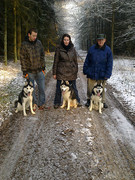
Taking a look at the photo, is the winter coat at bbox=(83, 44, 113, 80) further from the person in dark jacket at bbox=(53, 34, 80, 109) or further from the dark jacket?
the dark jacket

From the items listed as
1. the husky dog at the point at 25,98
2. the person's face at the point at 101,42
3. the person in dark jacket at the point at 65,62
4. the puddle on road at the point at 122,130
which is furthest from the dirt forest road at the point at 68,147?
the person's face at the point at 101,42

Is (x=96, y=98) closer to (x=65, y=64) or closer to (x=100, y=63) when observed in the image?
(x=100, y=63)

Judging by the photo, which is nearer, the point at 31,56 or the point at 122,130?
the point at 122,130

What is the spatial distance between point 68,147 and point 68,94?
233cm

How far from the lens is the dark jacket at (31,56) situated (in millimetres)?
4773

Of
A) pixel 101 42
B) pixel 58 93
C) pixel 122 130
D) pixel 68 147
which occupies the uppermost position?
pixel 101 42

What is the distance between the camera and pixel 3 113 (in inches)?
197

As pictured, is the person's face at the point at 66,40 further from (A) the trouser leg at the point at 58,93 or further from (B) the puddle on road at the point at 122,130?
(B) the puddle on road at the point at 122,130

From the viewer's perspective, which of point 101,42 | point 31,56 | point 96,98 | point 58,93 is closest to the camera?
point 31,56

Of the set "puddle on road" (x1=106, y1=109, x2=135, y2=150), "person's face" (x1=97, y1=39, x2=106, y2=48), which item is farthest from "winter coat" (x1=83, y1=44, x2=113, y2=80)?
"puddle on road" (x1=106, y1=109, x2=135, y2=150)

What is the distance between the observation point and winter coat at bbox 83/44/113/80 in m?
5.23

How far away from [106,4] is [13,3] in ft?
38.6

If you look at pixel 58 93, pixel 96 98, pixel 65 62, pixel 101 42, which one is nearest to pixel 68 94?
pixel 58 93

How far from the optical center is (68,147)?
345 cm
